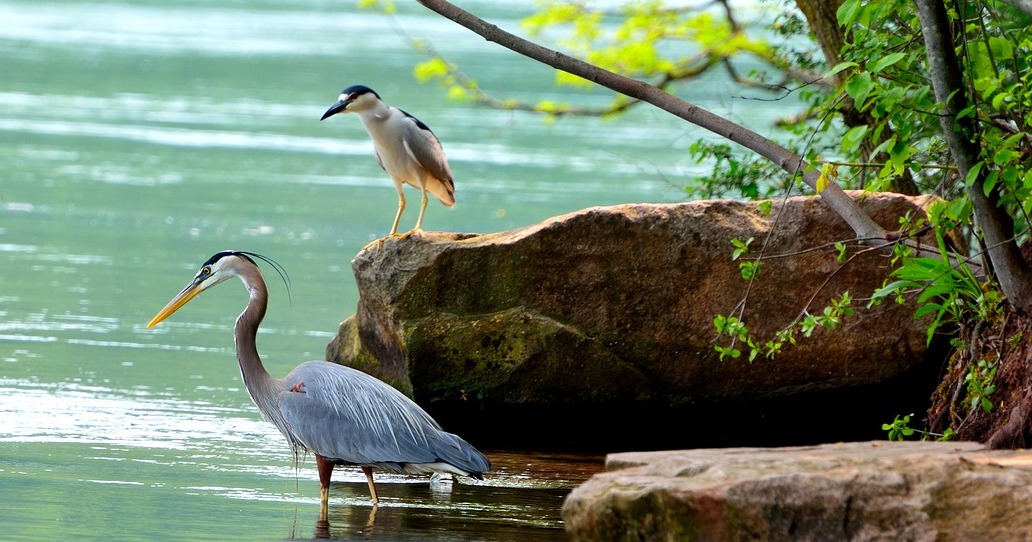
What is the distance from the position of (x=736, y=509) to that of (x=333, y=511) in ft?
9.36

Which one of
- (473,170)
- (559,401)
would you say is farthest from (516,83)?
(559,401)

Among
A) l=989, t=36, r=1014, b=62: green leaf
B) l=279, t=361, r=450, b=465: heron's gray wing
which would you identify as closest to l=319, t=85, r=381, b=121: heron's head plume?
l=279, t=361, r=450, b=465: heron's gray wing

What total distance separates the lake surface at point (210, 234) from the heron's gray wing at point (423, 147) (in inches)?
56.4

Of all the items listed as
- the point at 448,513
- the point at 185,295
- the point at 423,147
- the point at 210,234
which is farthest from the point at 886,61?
the point at 210,234

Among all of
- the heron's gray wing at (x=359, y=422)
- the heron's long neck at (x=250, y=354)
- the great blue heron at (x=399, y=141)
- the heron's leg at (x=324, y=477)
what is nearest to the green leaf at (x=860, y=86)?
the heron's gray wing at (x=359, y=422)

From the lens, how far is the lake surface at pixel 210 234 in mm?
6871

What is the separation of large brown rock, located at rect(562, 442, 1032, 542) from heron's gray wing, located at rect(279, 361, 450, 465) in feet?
8.25

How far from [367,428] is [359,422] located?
0.17 feet

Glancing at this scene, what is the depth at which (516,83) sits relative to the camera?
2991 cm

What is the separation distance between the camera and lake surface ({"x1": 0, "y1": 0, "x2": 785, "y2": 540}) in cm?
687

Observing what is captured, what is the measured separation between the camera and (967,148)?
19.0 ft

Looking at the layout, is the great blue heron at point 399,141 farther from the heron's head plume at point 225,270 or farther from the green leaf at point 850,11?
the green leaf at point 850,11

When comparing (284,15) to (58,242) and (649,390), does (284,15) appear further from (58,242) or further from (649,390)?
(649,390)

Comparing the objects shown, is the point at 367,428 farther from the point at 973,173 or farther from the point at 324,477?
the point at 973,173
